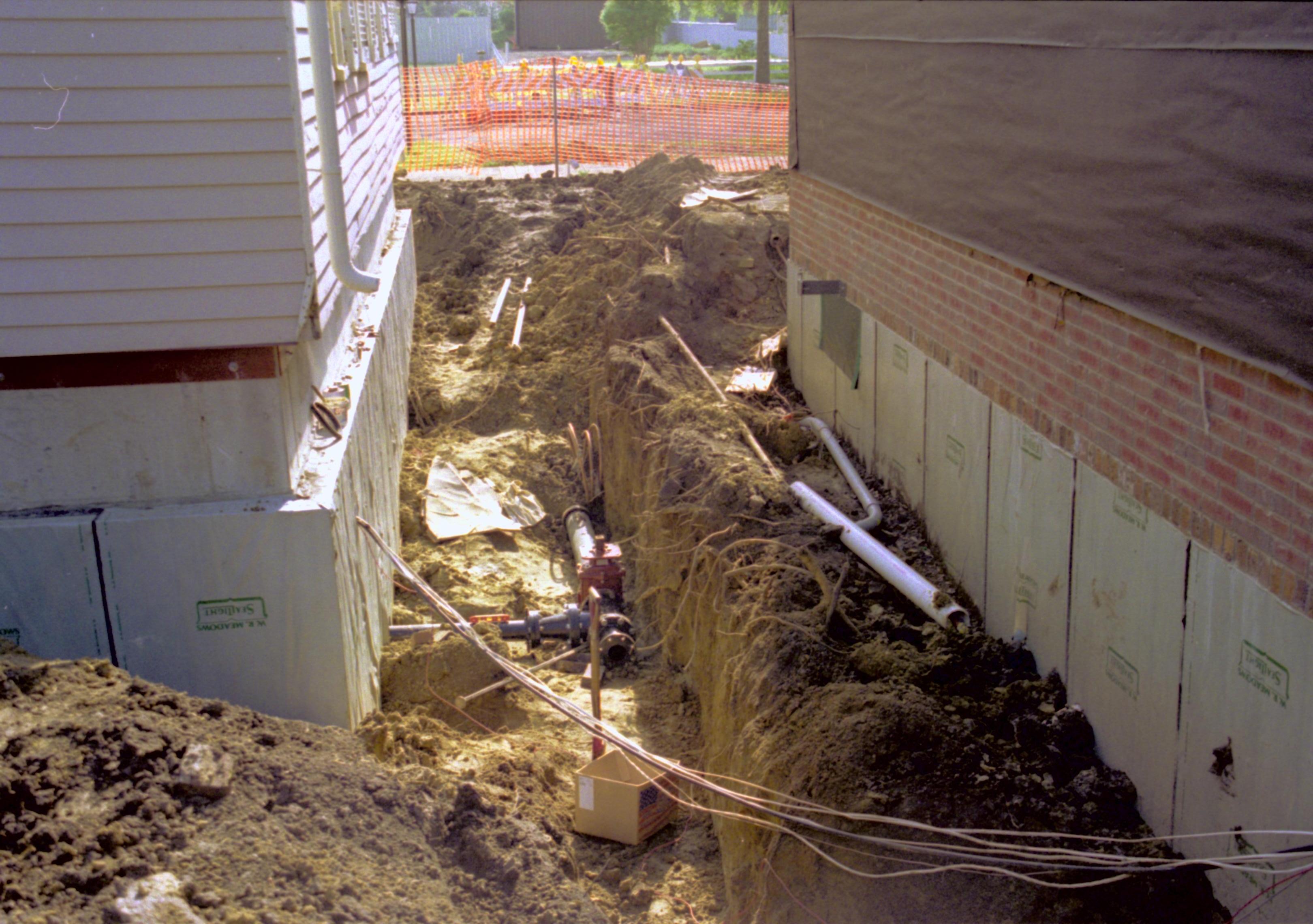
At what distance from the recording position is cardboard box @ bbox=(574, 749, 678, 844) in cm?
593

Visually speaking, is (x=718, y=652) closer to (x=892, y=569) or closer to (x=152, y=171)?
(x=892, y=569)

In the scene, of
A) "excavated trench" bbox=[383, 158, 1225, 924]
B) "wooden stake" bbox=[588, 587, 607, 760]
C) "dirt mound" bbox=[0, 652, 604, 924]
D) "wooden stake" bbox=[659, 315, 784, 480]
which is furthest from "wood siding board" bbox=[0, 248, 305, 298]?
"wooden stake" bbox=[659, 315, 784, 480]

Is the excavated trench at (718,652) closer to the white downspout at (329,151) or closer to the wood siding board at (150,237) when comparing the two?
the white downspout at (329,151)

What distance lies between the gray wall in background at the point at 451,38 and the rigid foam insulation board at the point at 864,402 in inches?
1820

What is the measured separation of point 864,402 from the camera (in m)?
8.54

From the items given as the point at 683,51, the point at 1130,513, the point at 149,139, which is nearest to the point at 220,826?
the point at 149,139

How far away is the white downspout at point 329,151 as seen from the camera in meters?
5.68

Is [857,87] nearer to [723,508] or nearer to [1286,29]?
[723,508]

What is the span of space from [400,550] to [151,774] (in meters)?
5.39

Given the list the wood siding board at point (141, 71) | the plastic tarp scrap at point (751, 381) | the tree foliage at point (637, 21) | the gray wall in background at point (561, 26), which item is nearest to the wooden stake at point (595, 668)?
the wood siding board at point (141, 71)

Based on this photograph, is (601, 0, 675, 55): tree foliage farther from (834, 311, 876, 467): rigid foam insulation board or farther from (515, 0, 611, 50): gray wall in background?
(834, 311, 876, 467): rigid foam insulation board

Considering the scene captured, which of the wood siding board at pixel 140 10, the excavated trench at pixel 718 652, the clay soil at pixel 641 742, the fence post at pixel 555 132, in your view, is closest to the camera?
the clay soil at pixel 641 742

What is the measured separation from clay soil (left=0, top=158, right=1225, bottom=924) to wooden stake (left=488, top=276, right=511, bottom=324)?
3.89m

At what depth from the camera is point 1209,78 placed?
4102 millimetres
